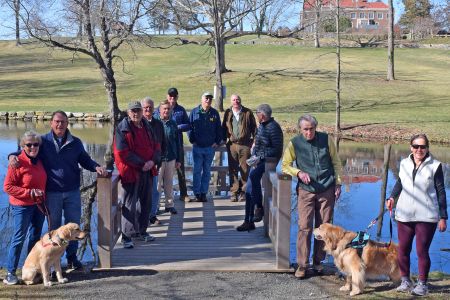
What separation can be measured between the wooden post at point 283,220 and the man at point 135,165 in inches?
65.3

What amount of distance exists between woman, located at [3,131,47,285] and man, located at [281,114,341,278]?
2.55 metres

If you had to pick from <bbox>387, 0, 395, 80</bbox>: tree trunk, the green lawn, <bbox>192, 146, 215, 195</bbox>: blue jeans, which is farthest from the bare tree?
<bbox>192, 146, 215, 195</bbox>: blue jeans

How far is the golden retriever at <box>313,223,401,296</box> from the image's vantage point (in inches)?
233

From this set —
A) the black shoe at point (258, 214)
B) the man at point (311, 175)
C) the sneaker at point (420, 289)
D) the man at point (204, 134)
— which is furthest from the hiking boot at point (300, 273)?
the man at point (204, 134)

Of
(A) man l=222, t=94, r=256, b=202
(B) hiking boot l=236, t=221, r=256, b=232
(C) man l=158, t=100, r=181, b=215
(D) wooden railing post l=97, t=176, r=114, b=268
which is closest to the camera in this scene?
(D) wooden railing post l=97, t=176, r=114, b=268

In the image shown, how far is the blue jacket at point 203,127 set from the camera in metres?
9.80

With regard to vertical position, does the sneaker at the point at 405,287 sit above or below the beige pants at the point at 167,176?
below

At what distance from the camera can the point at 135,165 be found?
7.15 meters

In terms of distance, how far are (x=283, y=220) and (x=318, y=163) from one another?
0.76 m

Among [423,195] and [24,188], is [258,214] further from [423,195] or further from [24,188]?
[24,188]

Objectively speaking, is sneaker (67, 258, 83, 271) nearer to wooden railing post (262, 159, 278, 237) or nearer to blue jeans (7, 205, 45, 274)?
blue jeans (7, 205, 45, 274)

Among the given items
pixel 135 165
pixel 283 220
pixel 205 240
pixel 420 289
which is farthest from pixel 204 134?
pixel 420 289

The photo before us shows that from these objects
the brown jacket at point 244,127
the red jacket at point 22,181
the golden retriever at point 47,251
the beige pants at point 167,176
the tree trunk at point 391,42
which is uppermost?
the tree trunk at point 391,42

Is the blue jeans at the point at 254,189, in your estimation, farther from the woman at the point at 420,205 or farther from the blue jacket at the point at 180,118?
the woman at the point at 420,205
